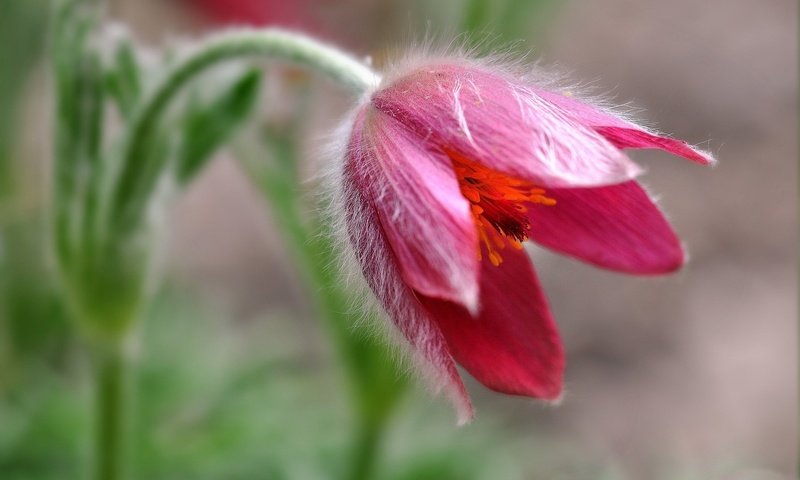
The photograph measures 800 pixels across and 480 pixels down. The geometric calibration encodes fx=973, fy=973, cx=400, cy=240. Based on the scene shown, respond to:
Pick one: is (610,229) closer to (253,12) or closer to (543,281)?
(543,281)

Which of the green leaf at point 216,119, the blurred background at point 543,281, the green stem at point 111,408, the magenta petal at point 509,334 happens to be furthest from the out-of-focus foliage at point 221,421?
the magenta petal at point 509,334

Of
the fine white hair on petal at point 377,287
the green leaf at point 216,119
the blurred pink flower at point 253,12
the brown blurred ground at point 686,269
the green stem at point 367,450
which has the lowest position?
the brown blurred ground at point 686,269

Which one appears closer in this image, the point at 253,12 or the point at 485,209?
the point at 485,209

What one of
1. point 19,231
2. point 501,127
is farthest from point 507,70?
point 19,231

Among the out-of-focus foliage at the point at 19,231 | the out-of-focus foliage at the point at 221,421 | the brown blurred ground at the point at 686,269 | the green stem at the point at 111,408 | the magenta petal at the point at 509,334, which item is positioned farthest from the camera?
the brown blurred ground at the point at 686,269

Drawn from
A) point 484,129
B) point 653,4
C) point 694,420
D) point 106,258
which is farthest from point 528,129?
point 653,4

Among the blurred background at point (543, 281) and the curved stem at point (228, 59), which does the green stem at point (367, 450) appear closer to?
the blurred background at point (543, 281)

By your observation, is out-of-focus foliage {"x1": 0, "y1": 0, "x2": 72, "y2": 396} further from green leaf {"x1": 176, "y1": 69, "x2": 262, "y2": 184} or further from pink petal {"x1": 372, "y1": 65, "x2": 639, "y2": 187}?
pink petal {"x1": 372, "y1": 65, "x2": 639, "y2": 187}
